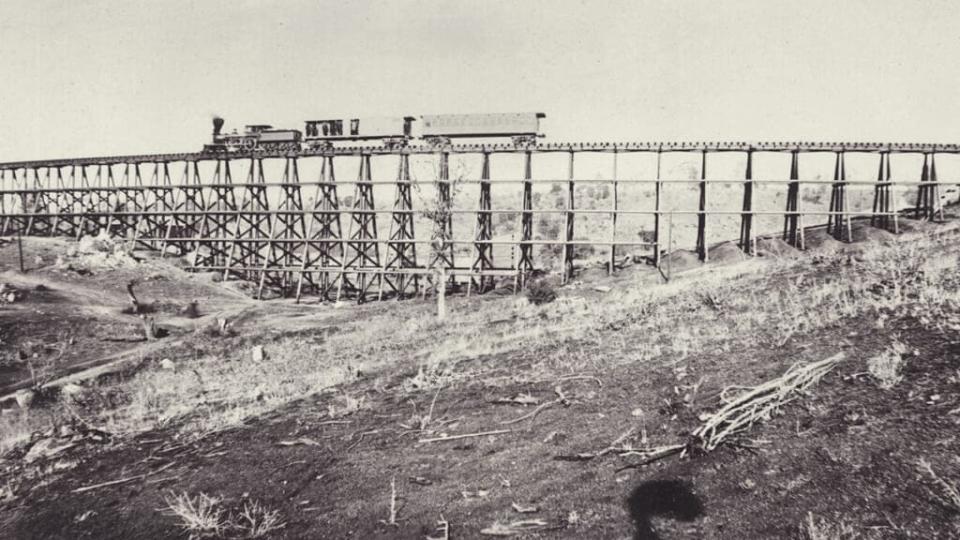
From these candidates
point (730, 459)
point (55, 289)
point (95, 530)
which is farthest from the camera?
point (55, 289)

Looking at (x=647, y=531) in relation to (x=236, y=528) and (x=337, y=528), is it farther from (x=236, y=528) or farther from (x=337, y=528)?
(x=236, y=528)

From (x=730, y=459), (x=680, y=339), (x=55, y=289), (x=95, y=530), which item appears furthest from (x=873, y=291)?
(x=55, y=289)

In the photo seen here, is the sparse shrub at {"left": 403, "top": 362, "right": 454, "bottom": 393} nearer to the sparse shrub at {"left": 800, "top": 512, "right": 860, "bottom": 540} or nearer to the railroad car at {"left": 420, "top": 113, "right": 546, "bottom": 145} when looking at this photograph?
the sparse shrub at {"left": 800, "top": 512, "right": 860, "bottom": 540}

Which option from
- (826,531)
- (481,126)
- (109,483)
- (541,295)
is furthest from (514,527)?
(481,126)

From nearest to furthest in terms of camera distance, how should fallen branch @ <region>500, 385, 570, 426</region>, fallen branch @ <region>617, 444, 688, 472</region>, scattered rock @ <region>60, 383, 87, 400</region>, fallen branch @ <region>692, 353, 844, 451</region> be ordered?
1. fallen branch @ <region>692, 353, 844, 451</region>
2. fallen branch @ <region>617, 444, 688, 472</region>
3. fallen branch @ <region>500, 385, 570, 426</region>
4. scattered rock @ <region>60, 383, 87, 400</region>

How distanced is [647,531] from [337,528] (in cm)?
222

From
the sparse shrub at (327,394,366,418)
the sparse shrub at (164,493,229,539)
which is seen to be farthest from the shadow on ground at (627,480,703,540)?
the sparse shrub at (327,394,366,418)

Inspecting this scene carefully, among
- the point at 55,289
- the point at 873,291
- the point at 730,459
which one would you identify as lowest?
the point at 55,289

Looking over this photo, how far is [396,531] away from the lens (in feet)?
12.6

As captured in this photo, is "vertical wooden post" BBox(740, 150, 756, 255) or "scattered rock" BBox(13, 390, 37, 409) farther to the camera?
"vertical wooden post" BBox(740, 150, 756, 255)

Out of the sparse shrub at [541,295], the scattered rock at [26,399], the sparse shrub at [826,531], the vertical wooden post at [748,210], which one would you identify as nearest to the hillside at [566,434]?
the sparse shrub at [826,531]

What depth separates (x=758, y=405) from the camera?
4160 millimetres

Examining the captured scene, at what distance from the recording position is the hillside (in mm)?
3406

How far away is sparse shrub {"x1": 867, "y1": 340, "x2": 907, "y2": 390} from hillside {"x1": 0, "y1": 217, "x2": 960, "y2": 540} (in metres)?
0.02
